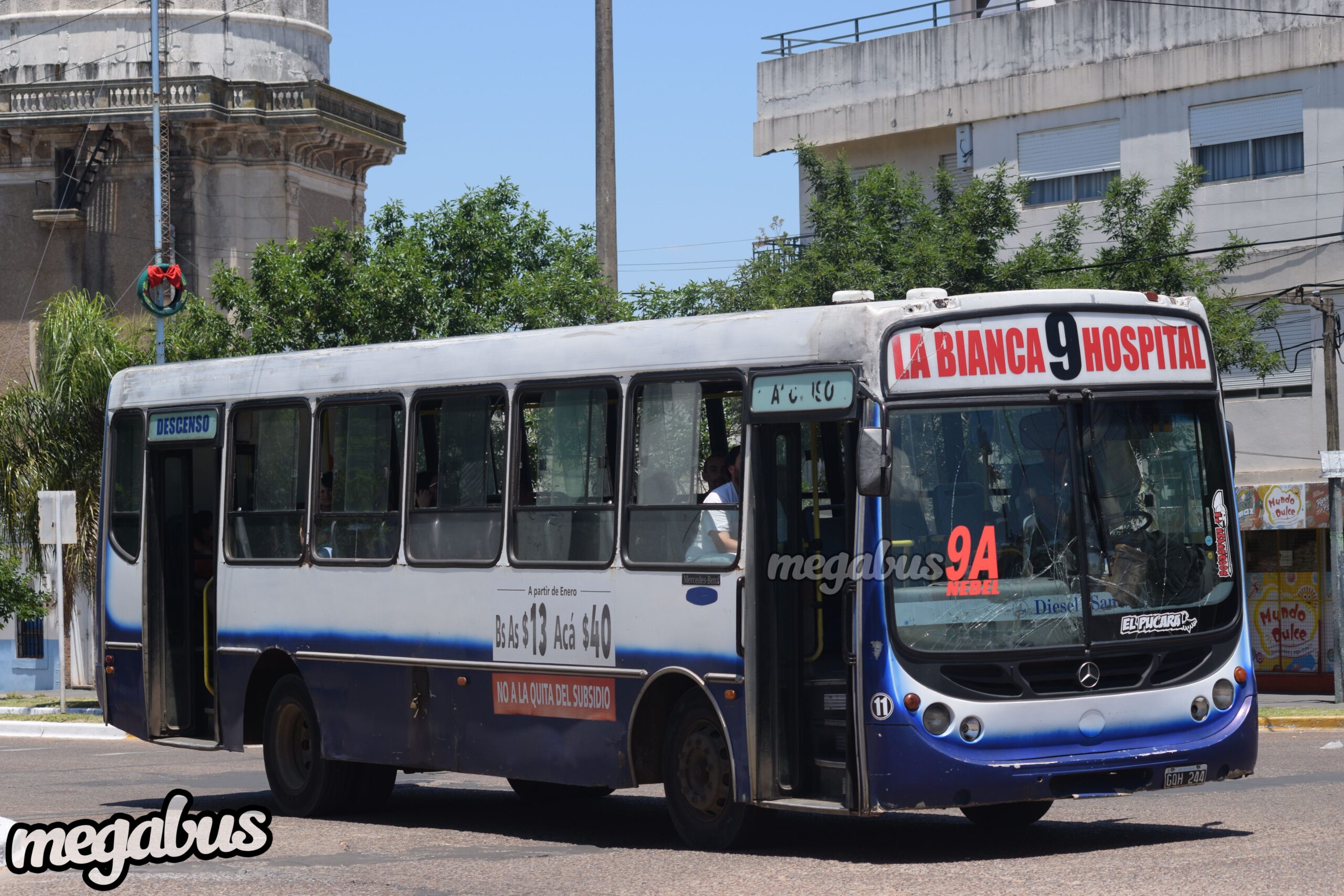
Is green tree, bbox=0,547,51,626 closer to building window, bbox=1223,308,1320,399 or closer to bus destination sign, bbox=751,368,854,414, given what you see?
building window, bbox=1223,308,1320,399

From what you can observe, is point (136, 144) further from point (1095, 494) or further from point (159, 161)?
point (1095, 494)

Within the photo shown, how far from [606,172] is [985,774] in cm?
1813

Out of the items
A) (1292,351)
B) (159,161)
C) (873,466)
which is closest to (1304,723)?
(1292,351)

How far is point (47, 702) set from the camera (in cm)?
3022

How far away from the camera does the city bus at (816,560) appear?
976 cm

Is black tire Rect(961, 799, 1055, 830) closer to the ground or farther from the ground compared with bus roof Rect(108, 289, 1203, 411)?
closer to the ground

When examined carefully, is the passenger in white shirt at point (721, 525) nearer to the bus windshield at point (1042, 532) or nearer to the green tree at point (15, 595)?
the bus windshield at point (1042, 532)

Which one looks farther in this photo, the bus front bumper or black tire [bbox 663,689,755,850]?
black tire [bbox 663,689,755,850]

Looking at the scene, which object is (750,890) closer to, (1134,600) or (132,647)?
(1134,600)

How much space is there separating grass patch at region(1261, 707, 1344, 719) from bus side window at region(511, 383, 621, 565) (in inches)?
444

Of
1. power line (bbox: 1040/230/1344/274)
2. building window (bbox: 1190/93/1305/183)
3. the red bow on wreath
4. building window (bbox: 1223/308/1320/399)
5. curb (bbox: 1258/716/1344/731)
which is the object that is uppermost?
building window (bbox: 1190/93/1305/183)

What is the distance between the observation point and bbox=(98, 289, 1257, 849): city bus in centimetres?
976

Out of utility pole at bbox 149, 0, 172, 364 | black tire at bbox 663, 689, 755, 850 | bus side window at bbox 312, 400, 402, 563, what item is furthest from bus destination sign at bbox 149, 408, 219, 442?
utility pole at bbox 149, 0, 172, 364

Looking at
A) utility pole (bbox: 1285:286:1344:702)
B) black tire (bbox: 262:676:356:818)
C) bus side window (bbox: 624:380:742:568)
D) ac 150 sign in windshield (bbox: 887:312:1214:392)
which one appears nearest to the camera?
ac 150 sign in windshield (bbox: 887:312:1214:392)
